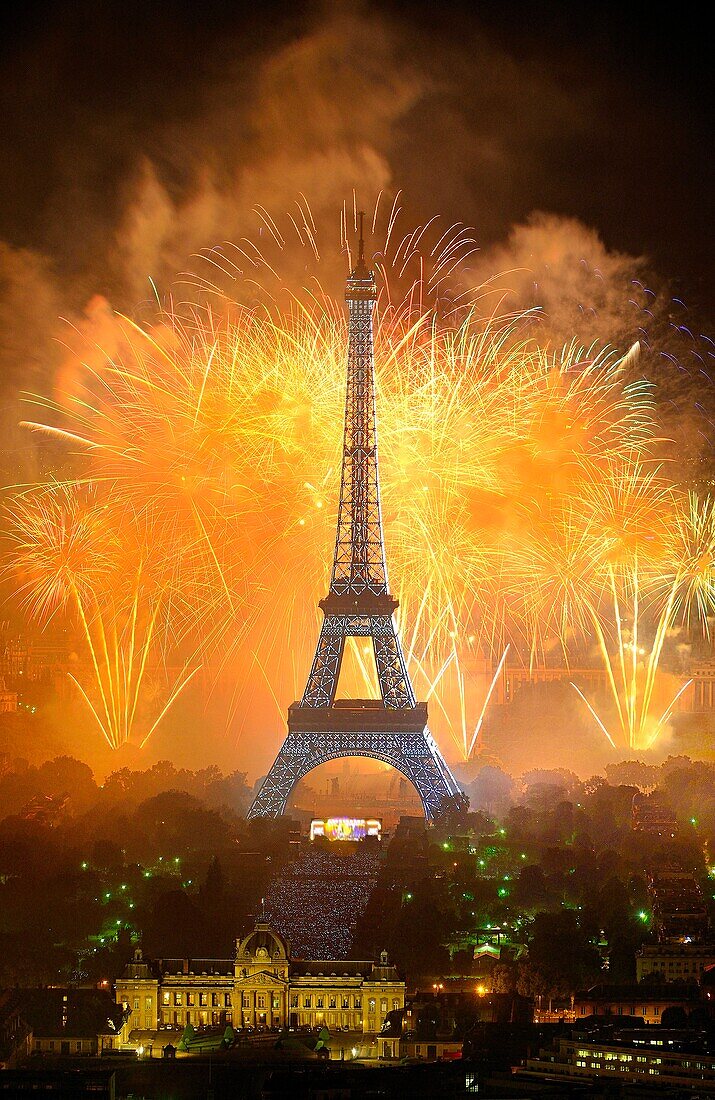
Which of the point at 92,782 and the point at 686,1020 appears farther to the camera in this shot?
the point at 92,782

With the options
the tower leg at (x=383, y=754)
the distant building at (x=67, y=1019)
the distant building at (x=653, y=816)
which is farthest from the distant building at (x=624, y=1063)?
the distant building at (x=653, y=816)

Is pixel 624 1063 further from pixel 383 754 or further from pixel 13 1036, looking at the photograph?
pixel 383 754

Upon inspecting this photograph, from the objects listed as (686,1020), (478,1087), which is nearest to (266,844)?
(686,1020)

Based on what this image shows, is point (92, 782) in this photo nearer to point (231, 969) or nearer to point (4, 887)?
point (4, 887)

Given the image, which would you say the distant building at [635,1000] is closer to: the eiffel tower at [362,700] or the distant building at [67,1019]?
the distant building at [67,1019]

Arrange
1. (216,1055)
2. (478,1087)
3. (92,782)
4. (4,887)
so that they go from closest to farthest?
(478,1087) → (216,1055) → (4,887) → (92,782)

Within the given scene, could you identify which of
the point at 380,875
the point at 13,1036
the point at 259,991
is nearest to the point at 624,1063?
the point at 259,991
